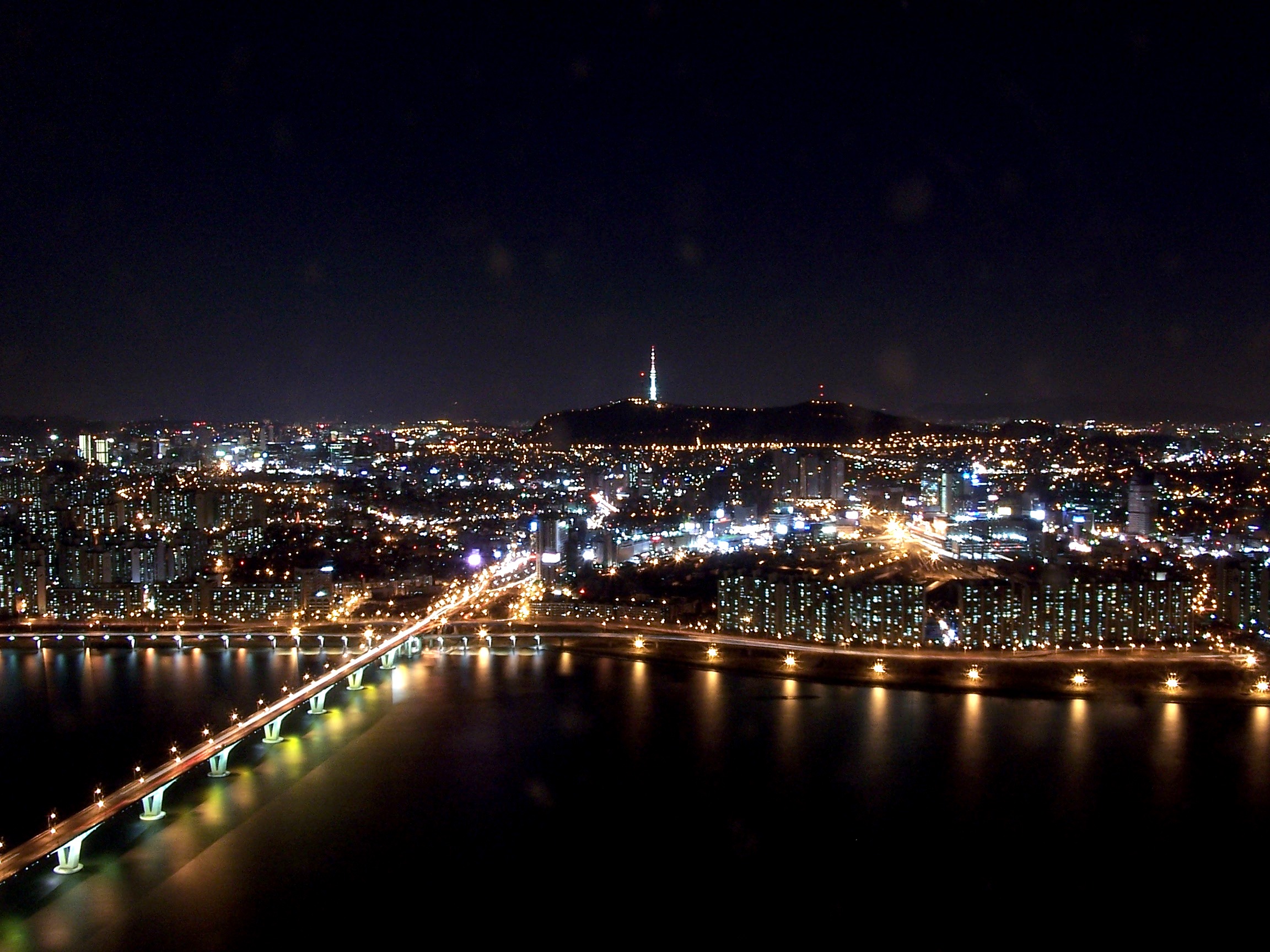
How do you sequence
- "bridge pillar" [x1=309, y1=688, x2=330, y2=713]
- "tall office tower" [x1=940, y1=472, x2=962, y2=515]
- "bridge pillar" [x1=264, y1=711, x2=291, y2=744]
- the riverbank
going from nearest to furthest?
"bridge pillar" [x1=264, y1=711, x2=291, y2=744]
"bridge pillar" [x1=309, y1=688, x2=330, y2=713]
the riverbank
"tall office tower" [x1=940, y1=472, x2=962, y2=515]

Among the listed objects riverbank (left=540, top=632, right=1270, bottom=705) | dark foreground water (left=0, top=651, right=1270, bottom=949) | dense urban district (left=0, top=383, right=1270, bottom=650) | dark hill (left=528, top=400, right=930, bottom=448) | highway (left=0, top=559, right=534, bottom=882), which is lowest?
dark foreground water (left=0, top=651, right=1270, bottom=949)

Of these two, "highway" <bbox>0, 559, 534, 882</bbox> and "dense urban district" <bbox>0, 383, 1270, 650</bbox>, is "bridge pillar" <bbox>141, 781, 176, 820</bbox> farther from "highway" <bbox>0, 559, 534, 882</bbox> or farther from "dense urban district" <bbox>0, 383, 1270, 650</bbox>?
"dense urban district" <bbox>0, 383, 1270, 650</bbox>

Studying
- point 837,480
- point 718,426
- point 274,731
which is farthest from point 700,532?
point 718,426

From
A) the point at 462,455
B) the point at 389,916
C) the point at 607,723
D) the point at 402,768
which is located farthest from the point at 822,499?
the point at 389,916

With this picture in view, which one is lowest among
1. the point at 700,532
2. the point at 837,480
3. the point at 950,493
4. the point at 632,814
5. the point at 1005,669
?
the point at 632,814

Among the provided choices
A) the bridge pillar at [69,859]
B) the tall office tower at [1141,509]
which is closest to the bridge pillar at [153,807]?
the bridge pillar at [69,859]

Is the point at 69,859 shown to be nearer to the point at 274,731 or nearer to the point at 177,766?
the point at 177,766

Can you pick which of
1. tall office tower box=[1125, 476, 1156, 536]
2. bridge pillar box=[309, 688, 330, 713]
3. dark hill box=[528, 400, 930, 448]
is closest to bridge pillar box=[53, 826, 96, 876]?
bridge pillar box=[309, 688, 330, 713]
